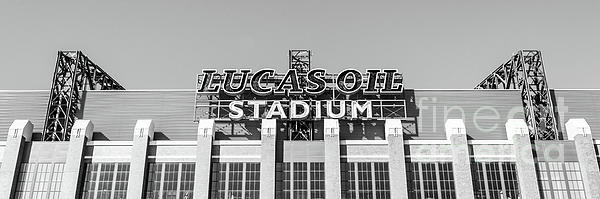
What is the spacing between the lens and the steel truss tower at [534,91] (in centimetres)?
7750

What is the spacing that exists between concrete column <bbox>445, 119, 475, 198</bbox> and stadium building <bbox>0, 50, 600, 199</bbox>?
153 millimetres

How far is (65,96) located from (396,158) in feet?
140

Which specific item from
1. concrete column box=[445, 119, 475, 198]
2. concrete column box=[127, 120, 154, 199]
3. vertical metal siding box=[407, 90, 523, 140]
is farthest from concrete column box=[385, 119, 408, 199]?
concrete column box=[127, 120, 154, 199]

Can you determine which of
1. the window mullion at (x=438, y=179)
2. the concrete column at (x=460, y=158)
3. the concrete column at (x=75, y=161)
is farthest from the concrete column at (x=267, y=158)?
the concrete column at (x=75, y=161)

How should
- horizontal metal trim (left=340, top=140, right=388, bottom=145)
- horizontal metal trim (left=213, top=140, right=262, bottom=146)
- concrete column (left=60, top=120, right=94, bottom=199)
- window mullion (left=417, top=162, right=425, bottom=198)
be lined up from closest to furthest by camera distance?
1. concrete column (left=60, top=120, right=94, bottom=199)
2. window mullion (left=417, top=162, right=425, bottom=198)
3. horizontal metal trim (left=340, top=140, right=388, bottom=145)
4. horizontal metal trim (left=213, top=140, right=262, bottom=146)

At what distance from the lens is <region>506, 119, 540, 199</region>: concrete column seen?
6762cm

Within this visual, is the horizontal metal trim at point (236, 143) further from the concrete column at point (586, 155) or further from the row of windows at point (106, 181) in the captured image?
the concrete column at point (586, 155)

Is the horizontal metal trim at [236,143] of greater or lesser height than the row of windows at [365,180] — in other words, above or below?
above

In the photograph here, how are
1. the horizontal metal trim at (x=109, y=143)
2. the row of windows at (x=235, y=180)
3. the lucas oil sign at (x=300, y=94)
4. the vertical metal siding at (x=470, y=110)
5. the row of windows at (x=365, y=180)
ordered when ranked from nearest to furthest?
1. the row of windows at (x=365, y=180)
2. the row of windows at (x=235, y=180)
3. the horizontal metal trim at (x=109, y=143)
4. the lucas oil sign at (x=300, y=94)
5. the vertical metal siding at (x=470, y=110)

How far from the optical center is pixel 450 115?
77000 mm

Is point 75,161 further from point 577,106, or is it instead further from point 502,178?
point 577,106

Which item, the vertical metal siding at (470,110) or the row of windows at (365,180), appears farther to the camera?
the vertical metal siding at (470,110)

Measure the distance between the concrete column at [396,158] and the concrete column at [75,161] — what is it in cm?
3526

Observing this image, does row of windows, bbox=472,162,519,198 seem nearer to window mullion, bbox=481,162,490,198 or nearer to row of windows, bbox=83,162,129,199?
window mullion, bbox=481,162,490,198
